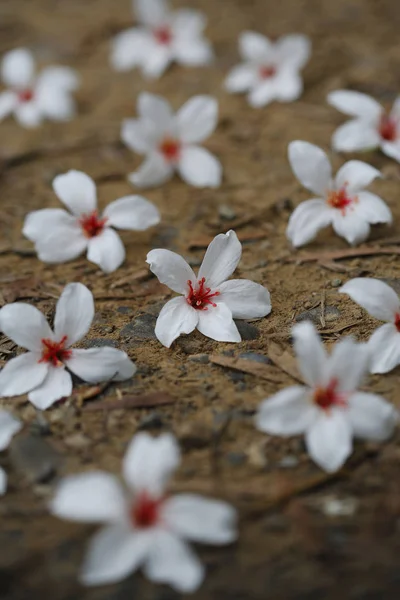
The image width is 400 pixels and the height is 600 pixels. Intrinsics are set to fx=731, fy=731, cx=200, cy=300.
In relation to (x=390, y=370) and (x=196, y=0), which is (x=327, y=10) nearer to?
(x=196, y=0)

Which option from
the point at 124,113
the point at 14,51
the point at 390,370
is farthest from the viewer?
the point at 14,51

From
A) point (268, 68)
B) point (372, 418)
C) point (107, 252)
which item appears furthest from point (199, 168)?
point (372, 418)

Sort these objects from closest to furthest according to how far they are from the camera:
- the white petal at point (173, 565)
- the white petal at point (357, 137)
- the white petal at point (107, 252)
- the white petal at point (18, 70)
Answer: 1. the white petal at point (173, 565)
2. the white petal at point (107, 252)
3. the white petal at point (357, 137)
4. the white petal at point (18, 70)

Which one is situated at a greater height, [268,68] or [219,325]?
[268,68]

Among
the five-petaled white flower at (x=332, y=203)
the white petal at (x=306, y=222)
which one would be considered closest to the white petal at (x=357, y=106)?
the five-petaled white flower at (x=332, y=203)

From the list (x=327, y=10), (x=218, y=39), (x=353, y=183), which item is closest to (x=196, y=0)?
(x=218, y=39)

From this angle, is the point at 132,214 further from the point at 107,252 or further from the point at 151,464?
the point at 151,464

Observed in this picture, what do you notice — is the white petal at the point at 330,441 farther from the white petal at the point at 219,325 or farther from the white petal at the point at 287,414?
the white petal at the point at 219,325
